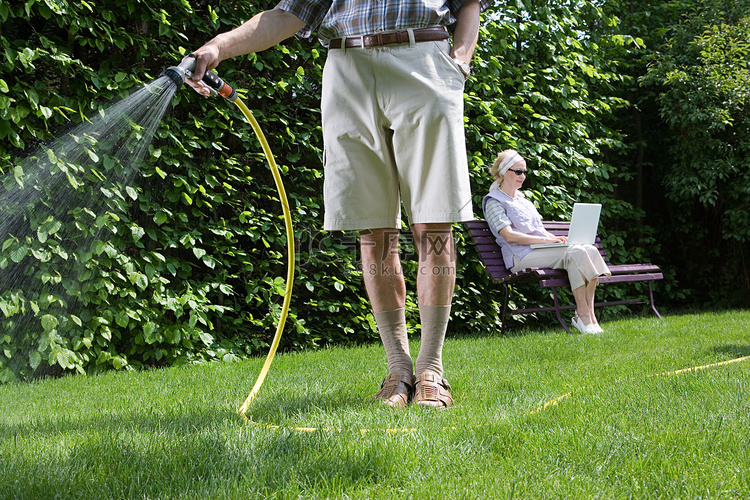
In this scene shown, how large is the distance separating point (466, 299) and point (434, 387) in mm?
2719

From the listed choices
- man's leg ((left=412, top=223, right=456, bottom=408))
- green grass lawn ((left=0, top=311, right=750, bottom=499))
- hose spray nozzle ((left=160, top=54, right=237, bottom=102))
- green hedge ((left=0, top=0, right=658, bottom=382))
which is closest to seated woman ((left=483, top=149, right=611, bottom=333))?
green hedge ((left=0, top=0, right=658, bottom=382))

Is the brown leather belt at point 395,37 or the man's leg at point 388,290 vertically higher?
the brown leather belt at point 395,37

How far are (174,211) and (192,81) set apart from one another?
5.89 feet

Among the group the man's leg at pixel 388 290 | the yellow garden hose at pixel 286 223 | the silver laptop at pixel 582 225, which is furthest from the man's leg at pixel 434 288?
the silver laptop at pixel 582 225

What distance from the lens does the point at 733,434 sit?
58.6 inches

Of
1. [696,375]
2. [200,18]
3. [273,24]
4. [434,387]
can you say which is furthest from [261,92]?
[696,375]

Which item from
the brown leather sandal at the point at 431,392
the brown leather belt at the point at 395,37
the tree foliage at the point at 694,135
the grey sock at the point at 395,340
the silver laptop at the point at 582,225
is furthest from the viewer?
the tree foliage at the point at 694,135

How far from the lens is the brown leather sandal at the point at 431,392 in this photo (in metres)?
2.03

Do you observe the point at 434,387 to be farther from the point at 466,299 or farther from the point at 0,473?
the point at 466,299

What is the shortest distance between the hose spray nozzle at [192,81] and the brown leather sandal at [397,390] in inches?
42.6

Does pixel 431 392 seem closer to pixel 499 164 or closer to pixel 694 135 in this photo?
pixel 499 164

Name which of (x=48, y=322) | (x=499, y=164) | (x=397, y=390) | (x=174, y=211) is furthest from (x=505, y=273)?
(x=48, y=322)

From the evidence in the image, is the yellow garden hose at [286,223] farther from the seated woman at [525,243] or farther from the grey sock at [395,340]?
the seated woman at [525,243]

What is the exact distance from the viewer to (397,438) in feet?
5.10
